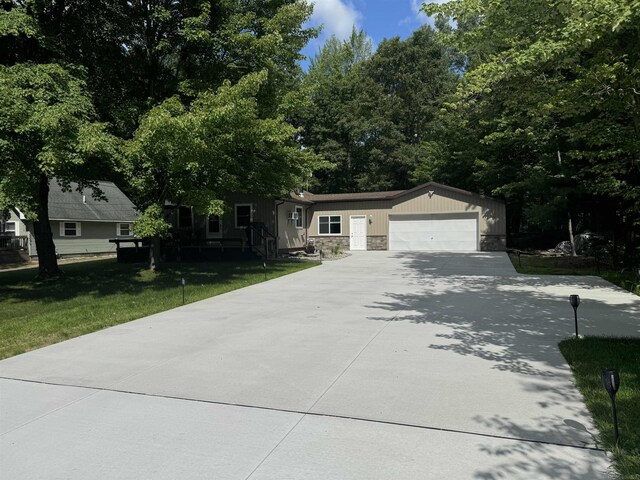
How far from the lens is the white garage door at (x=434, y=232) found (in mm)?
25203

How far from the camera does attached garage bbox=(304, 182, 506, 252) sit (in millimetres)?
24766

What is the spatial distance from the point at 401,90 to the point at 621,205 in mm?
27872

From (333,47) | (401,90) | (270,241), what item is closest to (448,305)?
(270,241)

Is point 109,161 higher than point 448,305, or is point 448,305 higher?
point 109,161

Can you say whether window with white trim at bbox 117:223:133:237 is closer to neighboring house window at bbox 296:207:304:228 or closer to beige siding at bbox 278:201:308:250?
neighboring house window at bbox 296:207:304:228

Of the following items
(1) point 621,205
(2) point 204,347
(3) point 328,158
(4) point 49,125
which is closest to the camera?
(2) point 204,347

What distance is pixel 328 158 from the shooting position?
3578 centimetres

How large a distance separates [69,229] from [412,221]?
2097 cm

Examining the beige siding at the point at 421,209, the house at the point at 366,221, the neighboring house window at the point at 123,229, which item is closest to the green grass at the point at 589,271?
the beige siding at the point at 421,209

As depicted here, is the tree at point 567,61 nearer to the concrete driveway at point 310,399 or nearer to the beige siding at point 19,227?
the concrete driveway at point 310,399

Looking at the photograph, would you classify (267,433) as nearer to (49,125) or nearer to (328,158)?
(49,125)

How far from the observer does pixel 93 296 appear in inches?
430

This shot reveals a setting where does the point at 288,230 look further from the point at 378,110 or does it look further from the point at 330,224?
the point at 378,110

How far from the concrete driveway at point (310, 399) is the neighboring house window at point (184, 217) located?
16.1m
